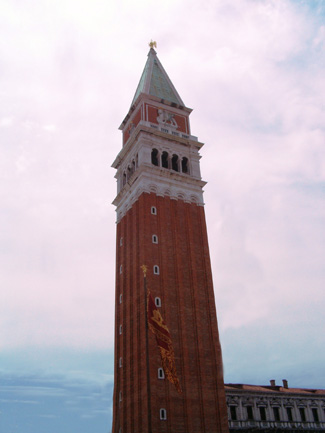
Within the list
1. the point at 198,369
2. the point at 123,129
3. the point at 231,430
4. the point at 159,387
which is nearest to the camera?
the point at 159,387

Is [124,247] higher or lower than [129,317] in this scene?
higher

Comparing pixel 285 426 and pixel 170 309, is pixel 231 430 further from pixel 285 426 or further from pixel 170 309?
pixel 170 309

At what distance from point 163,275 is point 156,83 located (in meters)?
30.1

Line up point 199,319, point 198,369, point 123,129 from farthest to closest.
→ 1. point 123,129
2. point 199,319
3. point 198,369

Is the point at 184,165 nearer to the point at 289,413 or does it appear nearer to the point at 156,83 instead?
the point at 156,83

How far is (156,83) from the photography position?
6159cm

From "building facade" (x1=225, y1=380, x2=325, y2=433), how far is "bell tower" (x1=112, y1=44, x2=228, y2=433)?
1092 centimetres

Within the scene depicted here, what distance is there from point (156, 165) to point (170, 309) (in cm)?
1810

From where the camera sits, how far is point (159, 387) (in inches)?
1508

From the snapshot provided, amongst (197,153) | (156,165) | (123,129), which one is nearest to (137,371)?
(156,165)

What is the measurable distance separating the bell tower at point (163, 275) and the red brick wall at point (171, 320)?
0.29 ft

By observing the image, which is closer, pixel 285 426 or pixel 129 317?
pixel 129 317

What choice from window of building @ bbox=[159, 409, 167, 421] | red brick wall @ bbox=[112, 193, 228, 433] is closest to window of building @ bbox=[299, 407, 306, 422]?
red brick wall @ bbox=[112, 193, 228, 433]

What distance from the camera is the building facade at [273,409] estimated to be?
50.2 metres
